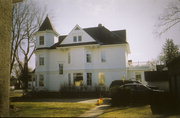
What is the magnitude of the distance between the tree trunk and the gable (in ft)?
60.2

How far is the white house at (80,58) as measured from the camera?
27.0 m

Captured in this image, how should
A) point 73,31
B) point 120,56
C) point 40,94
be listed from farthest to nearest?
1. point 73,31
2. point 120,56
3. point 40,94

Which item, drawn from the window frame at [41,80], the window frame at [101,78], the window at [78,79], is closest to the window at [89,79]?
the window at [78,79]

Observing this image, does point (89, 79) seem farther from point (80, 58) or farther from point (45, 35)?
point (45, 35)

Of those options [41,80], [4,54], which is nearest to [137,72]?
[41,80]

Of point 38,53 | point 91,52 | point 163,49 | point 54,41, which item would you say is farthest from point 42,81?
→ point 163,49

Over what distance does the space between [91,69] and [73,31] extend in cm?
714

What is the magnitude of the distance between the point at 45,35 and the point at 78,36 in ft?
21.1

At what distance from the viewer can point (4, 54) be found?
956 centimetres

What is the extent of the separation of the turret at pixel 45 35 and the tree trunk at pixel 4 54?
20.5 metres

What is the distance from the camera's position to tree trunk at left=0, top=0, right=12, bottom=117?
30.0ft

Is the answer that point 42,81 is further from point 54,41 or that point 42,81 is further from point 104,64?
point 104,64

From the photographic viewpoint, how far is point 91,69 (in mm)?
27766

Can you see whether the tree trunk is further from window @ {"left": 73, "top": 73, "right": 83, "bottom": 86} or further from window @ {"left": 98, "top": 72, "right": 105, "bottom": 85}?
window @ {"left": 98, "top": 72, "right": 105, "bottom": 85}
